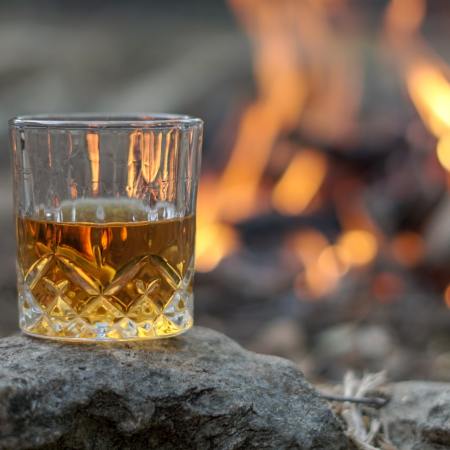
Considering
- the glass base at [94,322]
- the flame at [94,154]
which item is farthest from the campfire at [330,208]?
the flame at [94,154]

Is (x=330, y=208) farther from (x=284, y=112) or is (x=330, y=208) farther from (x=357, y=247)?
(x=284, y=112)

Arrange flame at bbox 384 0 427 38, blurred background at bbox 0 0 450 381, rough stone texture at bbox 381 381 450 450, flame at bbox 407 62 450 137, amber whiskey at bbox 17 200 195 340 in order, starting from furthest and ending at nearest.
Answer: flame at bbox 384 0 427 38
flame at bbox 407 62 450 137
blurred background at bbox 0 0 450 381
rough stone texture at bbox 381 381 450 450
amber whiskey at bbox 17 200 195 340

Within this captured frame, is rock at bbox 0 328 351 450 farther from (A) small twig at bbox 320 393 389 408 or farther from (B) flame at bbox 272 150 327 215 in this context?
(B) flame at bbox 272 150 327 215

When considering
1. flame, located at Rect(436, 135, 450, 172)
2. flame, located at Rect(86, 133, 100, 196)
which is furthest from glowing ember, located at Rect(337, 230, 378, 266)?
flame, located at Rect(86, 133, 100, 196)

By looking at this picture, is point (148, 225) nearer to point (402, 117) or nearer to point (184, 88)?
point (402, 117)

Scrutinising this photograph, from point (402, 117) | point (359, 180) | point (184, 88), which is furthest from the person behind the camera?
point (184, 88)

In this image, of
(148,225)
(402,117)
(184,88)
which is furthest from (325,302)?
(184,88)
